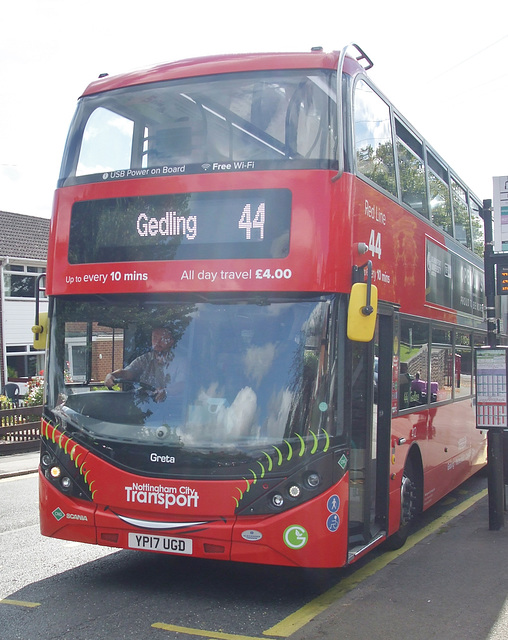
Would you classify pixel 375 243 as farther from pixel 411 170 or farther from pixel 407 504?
pixel 407 504

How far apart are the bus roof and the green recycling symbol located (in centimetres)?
Answer: 378

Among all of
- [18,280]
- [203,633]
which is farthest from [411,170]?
[18,280]

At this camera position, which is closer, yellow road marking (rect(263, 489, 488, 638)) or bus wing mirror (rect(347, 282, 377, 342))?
yellow road marking (rect(263, 489, 488, 638))

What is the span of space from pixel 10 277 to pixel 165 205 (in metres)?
29.6

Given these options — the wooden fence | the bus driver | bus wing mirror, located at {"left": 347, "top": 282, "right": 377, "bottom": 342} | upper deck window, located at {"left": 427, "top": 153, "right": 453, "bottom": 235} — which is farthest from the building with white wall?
bus wing mirror, located at {"left": 347, "top": 282, "right": 377, "bottom": 342}

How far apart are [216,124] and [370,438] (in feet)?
10.1

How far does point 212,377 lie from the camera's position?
6.28 meters

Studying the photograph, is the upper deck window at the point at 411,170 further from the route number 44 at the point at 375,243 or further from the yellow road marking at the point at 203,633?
the yellow road marking at the point at 203,633

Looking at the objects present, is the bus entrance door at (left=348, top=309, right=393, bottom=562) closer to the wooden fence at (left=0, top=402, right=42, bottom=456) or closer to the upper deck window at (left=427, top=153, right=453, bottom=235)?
the upper deck window at (left=427, top=153, right=453, bottom=235)

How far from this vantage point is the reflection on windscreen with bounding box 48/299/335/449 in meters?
6.13

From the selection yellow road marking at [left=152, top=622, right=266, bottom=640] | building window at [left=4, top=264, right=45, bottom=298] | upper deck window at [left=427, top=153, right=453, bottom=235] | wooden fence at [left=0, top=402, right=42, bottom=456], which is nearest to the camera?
yellow road marking at [left=152, top=622, right=266, bottom=640]

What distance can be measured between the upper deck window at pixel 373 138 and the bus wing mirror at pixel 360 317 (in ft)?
4.65

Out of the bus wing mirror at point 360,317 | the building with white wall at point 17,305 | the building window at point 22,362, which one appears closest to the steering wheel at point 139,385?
the bus wing mirror at point 360,317

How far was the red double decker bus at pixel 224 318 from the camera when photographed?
609 centimetres
